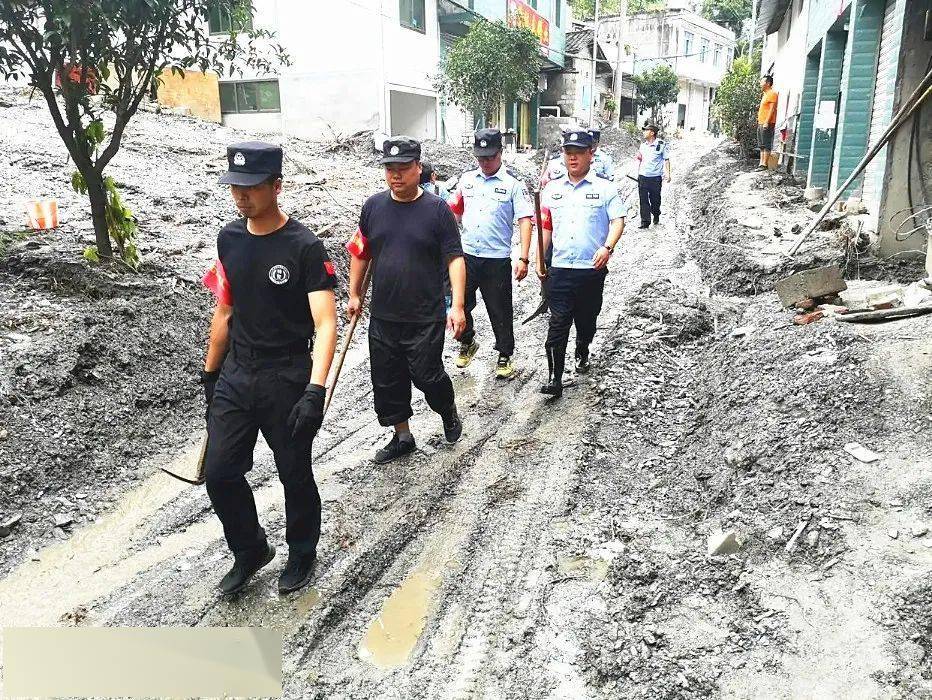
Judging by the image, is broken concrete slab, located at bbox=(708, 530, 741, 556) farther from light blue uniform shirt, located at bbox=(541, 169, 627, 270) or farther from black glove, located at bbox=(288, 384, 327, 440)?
light blue uniform shirt, located at bbox=(541, 169, 627, 270)

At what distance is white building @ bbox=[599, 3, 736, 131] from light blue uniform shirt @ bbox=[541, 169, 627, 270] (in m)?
47.5

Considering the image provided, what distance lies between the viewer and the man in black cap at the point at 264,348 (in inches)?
120

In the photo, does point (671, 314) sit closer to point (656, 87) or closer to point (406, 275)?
point (406, 275)

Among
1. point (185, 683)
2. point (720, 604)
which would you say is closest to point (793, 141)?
point (720, 604)

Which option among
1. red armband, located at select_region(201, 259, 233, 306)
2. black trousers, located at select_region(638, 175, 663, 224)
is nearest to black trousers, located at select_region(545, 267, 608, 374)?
red armband, located at select_region(201, 259, 233, 306)

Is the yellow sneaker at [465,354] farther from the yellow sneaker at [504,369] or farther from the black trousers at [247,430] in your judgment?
the black trousers at [247,430]

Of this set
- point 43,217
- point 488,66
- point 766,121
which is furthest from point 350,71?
point 43,217

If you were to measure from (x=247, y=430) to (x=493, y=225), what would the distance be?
3382mm

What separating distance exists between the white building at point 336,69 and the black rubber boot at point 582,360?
15.4 m

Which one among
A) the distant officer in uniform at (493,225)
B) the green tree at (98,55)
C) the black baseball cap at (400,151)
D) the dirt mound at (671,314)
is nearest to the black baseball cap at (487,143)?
the distant officer in uniform at (493,225)

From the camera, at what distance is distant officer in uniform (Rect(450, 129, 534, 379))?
236 inches

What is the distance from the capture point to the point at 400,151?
4289 mm

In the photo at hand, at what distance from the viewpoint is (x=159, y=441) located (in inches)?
202

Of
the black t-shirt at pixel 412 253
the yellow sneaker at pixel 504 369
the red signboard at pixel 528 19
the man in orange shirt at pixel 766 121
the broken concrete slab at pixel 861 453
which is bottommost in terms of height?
the yellow sneaker at pixel 504 369
